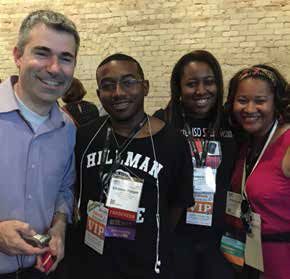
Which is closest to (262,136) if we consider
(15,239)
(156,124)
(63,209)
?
(156,124)

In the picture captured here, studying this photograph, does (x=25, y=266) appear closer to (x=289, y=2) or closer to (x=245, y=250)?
(x=245, y=250)

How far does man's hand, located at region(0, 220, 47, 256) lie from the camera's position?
127 cm

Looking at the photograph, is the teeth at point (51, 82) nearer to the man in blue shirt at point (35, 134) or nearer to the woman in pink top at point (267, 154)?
the man in blue shirt at point (35, 134)

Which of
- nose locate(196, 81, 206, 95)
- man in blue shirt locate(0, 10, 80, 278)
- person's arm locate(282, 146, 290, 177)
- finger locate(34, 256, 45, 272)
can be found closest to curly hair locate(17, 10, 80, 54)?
man in blue shirt locate(0, 10, 80, 278)

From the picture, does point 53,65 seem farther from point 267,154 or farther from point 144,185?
point 267,154

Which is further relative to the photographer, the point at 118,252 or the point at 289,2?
the point at 289,2

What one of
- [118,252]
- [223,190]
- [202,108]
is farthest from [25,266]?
[202,108]

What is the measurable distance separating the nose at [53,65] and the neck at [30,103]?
5.9 inches

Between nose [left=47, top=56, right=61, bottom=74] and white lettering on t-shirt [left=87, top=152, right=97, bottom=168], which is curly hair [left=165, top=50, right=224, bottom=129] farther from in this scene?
nose [left=47, top=56, right=61, bottom=74]

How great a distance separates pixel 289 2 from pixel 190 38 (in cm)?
136

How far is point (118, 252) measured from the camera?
169 cm

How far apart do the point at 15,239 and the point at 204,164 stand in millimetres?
1129

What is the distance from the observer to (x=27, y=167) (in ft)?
4.72

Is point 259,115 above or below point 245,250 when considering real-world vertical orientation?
above
